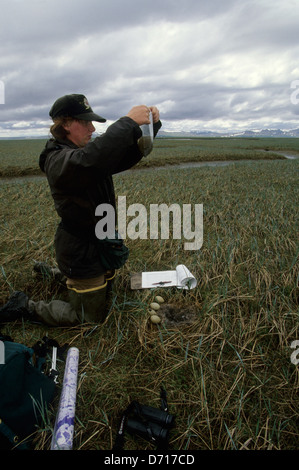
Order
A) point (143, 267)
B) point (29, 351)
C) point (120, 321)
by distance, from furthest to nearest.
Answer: point (143, 267) < point (120, 321) < point (29, 351)

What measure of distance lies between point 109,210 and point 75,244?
433 millimetres

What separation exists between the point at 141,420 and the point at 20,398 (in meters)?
0.74

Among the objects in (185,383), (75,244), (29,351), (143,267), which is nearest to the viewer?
(29,351)

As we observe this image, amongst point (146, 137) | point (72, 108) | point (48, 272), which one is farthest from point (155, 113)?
point (48, 272)

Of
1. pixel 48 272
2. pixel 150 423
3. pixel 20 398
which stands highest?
pixel 48 272

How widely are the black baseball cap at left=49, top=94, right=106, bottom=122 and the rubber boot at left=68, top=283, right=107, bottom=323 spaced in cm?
152

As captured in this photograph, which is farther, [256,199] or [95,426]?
[256,199]

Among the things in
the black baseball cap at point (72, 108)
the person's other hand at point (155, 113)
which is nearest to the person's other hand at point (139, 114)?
the person's other hand at point (155, 113)

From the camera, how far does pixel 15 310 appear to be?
243 centimetres

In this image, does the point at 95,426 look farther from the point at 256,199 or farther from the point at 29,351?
the point at 256,199

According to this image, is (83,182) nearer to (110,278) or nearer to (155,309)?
(110,278)
